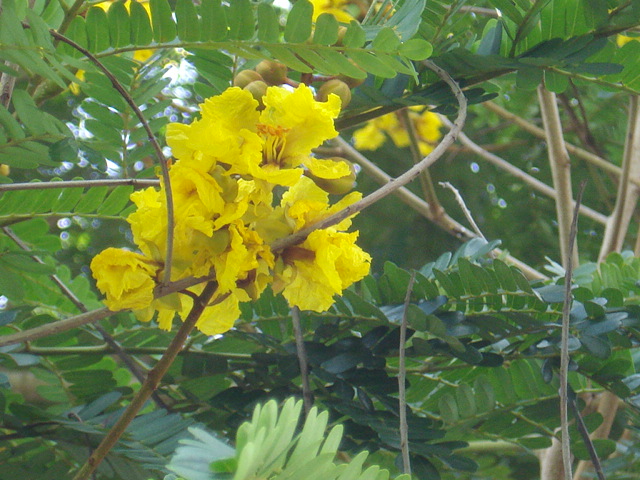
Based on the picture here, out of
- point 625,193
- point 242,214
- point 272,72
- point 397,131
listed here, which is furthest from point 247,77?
point 397,131

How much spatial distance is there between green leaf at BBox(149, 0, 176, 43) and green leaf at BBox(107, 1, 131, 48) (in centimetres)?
3

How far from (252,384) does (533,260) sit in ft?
4.05

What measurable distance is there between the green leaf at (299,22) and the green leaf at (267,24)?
0.02 metres

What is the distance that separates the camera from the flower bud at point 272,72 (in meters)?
0.56

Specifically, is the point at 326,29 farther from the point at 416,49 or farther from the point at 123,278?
the point at 123,278

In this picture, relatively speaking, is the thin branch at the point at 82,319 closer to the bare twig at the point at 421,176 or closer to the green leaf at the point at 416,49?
the green leaf at the point at 416,49

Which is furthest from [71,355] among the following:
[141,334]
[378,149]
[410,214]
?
[378,149]

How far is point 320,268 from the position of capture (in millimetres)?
493

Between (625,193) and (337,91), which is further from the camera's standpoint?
(625,193)

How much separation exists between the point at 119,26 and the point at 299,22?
0.56ft

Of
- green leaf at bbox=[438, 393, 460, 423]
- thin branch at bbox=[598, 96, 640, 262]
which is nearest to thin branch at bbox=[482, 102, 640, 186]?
thin branch at bbox=[598, 96, 640, 262]

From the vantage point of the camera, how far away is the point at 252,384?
2.43ft

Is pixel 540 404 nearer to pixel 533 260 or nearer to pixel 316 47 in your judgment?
pixel 316 47

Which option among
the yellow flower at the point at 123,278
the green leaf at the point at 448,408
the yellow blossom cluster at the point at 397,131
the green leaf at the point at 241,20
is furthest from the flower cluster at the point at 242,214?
the yellow blossom cluster at the point at 397,131
